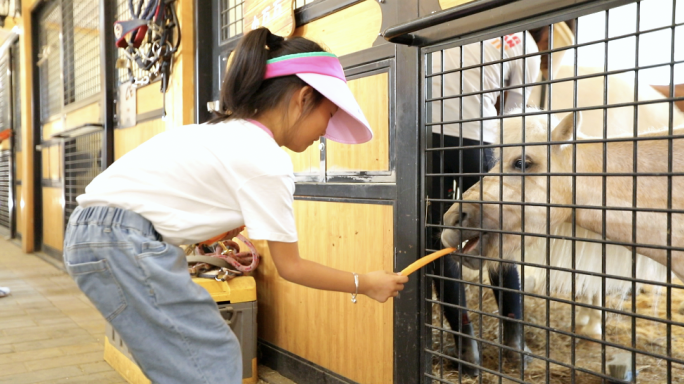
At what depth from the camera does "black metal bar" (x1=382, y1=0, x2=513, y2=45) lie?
141cm

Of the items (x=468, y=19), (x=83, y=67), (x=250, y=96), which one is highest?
(x=83, y=67)

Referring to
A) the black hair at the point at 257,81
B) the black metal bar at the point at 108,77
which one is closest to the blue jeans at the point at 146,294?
the black hair at the point at 257,81

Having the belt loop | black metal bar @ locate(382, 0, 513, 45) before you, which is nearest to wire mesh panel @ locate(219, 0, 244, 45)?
black metal bar @ locate(382, 0, 513, 45)

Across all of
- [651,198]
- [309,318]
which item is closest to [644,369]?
[651,198]

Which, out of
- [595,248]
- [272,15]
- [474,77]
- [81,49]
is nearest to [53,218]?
[81,49]

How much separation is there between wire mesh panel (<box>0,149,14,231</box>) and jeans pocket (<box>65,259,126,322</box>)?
8.24 m

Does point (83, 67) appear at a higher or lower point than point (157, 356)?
higher

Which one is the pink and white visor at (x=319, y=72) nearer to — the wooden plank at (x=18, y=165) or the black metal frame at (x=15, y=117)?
the wooden plank at (x=18, y=165)

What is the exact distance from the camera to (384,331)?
2047 mm

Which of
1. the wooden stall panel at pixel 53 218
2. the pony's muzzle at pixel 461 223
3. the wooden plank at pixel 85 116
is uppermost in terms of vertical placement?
the wooden plank at pixel 85 116

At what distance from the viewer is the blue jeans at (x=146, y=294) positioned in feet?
3.82

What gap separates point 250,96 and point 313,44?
8.4 inches

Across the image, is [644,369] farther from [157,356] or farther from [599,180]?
[157,356]

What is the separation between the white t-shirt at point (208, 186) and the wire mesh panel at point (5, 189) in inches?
325
